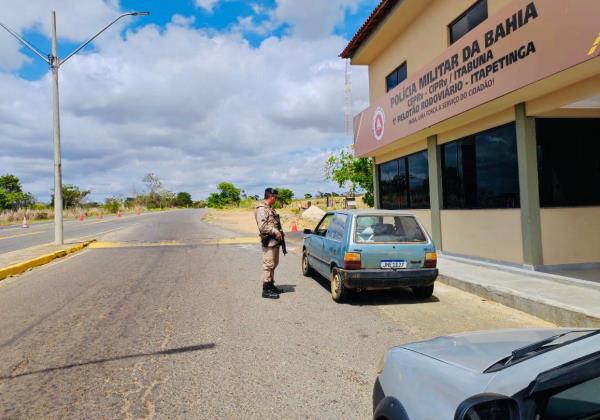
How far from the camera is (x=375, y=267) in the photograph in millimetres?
6816

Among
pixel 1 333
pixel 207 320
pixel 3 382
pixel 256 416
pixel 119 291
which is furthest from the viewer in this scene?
pixel 119 291

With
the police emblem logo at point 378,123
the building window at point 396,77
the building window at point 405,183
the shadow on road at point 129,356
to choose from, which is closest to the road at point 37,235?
the shadow on road at point 129,356

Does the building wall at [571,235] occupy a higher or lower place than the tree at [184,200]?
lower

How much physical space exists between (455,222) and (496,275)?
10.3 feet

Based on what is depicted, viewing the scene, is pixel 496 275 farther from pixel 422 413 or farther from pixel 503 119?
pixel 422 413

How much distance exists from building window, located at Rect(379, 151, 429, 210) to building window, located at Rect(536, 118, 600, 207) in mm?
4283

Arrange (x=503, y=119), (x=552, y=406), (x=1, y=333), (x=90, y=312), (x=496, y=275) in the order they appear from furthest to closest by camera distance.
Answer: (x=503, y=119) → (x=496, y=275) → (x=90, y=312) → (x=1, y=333) → (x=552, y=406)

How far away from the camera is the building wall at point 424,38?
1103 centimetres

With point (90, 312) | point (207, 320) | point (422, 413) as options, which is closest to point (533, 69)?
point (207, 320)

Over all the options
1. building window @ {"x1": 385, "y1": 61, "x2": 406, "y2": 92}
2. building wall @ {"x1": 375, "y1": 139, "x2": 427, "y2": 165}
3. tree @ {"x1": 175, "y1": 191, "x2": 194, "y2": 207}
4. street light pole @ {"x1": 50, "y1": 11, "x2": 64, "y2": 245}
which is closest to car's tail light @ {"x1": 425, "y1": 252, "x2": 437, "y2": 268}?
building wall @ {"x1": 375, "y1": 139, "x2": 427, "y2": 165}

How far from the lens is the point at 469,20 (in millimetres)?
10562

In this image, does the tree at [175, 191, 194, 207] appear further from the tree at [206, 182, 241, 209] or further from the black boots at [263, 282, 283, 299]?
the black boots at [263, 282, 283, 299]

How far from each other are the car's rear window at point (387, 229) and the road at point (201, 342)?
1.07 metres

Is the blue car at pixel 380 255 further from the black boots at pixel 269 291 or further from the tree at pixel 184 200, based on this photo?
the tree at pixel 184 200
